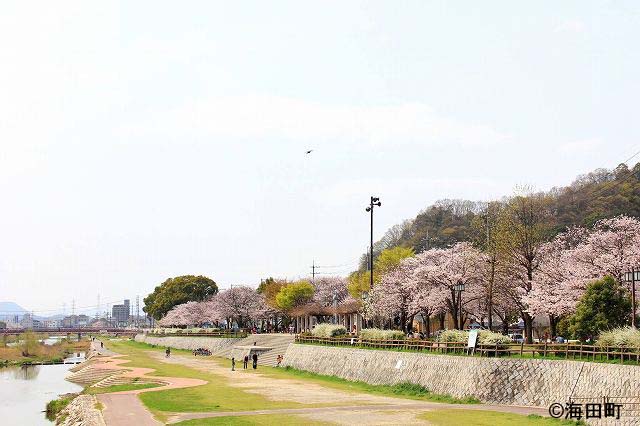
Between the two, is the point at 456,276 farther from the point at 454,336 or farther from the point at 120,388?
the point at 120,388

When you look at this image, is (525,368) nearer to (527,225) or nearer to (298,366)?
(527,225)

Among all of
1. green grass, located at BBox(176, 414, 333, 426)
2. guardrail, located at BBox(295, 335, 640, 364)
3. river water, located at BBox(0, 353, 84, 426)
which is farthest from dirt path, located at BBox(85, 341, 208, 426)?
guardrail, located at BBox(295, 335, 640, 364)

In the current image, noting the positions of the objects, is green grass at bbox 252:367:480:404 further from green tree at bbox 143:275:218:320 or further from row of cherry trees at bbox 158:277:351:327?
green tree at bbox 143:275:218:320

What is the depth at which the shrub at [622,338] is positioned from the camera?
3366 centimetres

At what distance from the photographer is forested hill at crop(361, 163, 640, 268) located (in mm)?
115625

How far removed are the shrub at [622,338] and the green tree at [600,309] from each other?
457 cm

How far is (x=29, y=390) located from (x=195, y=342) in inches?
1918

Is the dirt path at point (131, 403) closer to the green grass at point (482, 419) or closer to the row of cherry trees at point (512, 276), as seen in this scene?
the green grass at point (482, 419)

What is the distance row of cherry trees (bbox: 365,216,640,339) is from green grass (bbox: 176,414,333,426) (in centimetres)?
2280

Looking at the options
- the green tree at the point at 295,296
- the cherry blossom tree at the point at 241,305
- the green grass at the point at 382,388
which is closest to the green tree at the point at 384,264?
the green tree at the point at 295,296

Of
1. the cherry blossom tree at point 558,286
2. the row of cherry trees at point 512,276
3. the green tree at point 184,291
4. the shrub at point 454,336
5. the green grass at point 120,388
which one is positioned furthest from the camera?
the green tree at point 184,291

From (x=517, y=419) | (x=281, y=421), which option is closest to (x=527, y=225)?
(x=517, y=419)

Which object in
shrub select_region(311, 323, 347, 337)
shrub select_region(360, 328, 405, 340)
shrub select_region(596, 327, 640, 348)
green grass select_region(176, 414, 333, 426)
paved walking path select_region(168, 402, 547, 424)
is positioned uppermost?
shrub select_region(596, 327, 640, 348)

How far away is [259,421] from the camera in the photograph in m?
34.4
